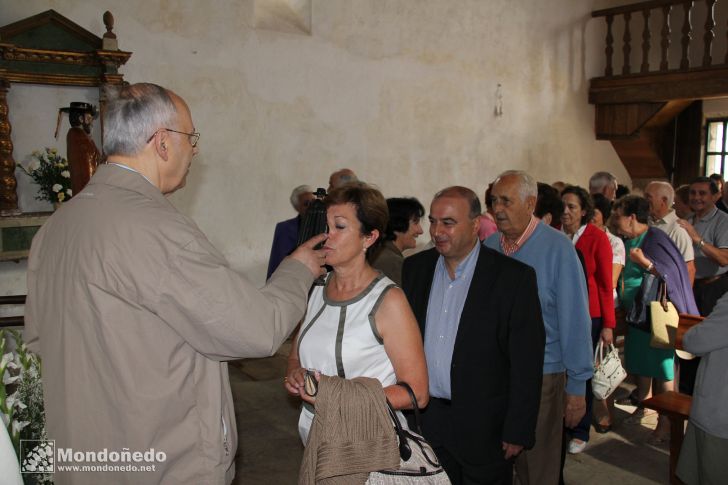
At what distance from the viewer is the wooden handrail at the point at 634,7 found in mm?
10383

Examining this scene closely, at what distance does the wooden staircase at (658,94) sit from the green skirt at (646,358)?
272 inches

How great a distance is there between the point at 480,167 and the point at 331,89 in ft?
9.93

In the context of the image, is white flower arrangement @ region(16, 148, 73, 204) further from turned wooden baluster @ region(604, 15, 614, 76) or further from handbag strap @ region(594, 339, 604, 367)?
turned wooden baluster @ region(604, 15, 614, 76)

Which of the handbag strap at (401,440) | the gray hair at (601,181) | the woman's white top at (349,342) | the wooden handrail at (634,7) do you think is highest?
the wooden handrail at (634,7)

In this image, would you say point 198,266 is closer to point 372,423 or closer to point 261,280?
point 372,423

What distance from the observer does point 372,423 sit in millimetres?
1928

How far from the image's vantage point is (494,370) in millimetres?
2623

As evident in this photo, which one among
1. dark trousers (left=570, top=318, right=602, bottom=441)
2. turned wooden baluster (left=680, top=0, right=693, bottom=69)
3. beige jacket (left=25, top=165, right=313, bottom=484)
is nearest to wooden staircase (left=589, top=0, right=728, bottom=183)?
turned wooden baluster (left=680, top=0, right=693, bottom=69)

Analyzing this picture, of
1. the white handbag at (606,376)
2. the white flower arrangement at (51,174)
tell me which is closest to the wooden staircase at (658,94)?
the white handbag at (606,376)

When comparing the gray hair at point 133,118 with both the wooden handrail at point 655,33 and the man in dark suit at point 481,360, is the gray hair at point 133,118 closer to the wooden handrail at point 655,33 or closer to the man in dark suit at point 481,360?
the man in dark suit at point 481,360

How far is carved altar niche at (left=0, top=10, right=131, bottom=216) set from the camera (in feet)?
18.0

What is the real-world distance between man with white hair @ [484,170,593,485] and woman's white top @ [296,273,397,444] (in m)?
1.16

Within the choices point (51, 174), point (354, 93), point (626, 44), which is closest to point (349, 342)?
point (51, 174)

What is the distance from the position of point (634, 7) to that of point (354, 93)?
578 centimetres
